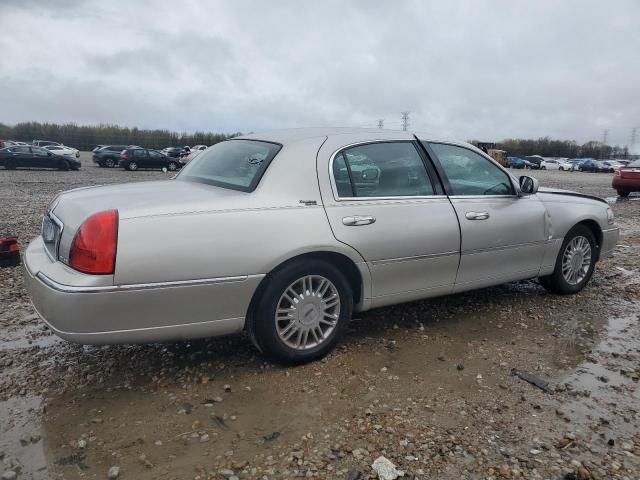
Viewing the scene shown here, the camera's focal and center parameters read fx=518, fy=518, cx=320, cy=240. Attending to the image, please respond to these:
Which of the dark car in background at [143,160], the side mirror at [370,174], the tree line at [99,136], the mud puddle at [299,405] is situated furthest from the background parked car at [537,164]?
the side mirror at [370,174]

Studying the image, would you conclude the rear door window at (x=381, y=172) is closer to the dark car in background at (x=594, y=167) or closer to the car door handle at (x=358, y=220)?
the car door handle at (x=358, y=220)

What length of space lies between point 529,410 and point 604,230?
2987 mm

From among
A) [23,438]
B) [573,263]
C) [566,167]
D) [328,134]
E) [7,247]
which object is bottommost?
[23,438]

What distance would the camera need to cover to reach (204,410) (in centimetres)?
291

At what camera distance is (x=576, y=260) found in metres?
5.05

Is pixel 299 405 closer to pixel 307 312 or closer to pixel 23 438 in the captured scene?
pixel 307 312

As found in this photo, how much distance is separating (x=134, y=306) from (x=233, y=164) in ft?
4.44

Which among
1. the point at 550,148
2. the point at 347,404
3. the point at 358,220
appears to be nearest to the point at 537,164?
the point at 550,148

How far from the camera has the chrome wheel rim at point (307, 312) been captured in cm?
330

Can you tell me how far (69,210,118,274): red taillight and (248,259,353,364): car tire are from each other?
3.00ft

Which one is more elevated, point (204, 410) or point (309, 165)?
point (309, 165)

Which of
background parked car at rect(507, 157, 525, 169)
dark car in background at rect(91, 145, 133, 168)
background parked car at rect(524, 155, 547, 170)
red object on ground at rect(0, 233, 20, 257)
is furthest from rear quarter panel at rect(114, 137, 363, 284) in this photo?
background parked car at rect(524, 155, 547, 170)

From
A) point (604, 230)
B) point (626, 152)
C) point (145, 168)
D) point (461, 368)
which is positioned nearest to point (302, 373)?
point (461, 368)

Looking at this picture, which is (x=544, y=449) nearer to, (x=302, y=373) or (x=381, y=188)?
(x=302, y=373)
